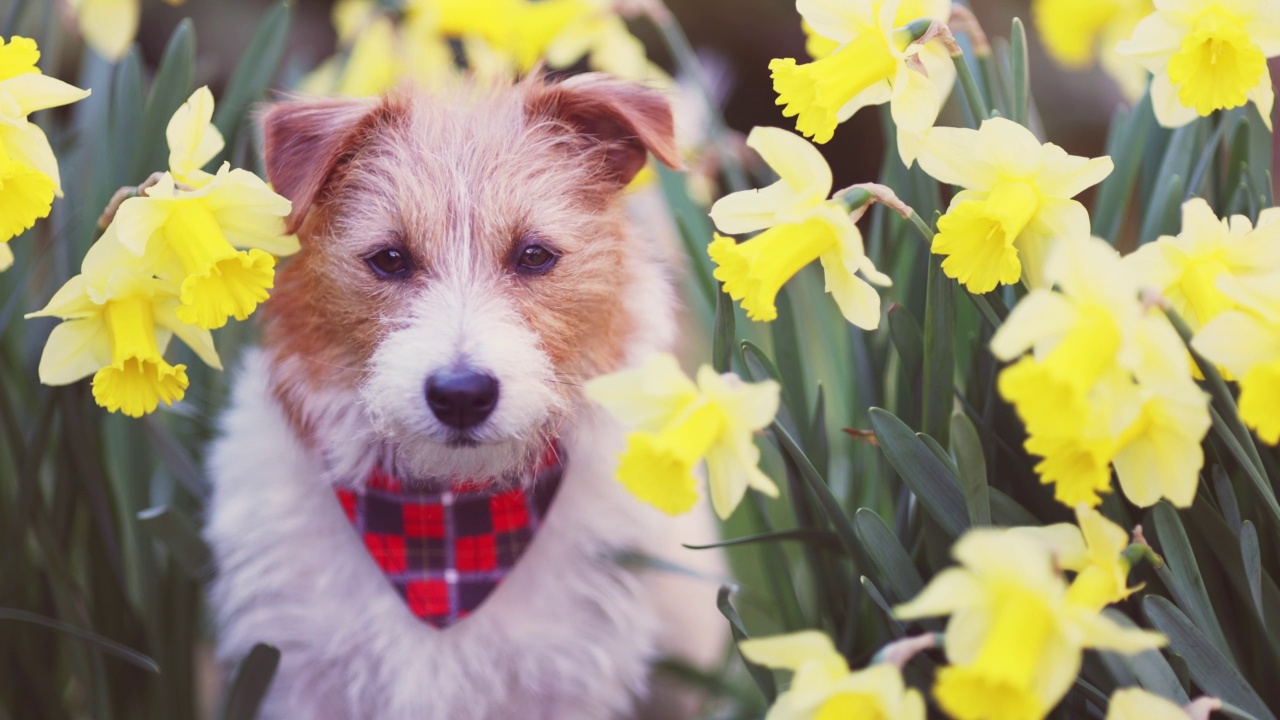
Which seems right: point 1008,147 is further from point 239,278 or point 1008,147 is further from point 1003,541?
point 239,278

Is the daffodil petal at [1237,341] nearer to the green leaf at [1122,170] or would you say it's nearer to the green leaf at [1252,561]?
the green leaf at [1252,561]

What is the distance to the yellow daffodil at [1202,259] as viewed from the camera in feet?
2.97

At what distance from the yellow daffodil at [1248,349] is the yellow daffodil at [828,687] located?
346 millimetres

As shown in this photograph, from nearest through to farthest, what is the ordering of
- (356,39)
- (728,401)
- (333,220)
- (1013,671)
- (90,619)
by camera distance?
(1013,671)
(728,401)
(333,220)
(90,619)
(356,39)

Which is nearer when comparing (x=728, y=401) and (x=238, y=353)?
Result: (x=728, y=401)

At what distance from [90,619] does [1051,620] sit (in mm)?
1290

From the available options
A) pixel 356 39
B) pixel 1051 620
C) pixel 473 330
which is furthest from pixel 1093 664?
pixel 356 39

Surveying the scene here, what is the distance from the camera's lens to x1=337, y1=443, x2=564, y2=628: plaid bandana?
1331 mm

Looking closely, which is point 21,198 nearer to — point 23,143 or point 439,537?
point 23,143

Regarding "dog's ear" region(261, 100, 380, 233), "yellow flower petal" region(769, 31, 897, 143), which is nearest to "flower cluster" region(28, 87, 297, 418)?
"dog's ear" region(261, 100, 380, 233)

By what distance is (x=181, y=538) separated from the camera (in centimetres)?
139

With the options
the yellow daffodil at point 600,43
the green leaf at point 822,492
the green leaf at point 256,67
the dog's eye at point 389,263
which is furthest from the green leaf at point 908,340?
the green leaf at point 256,67

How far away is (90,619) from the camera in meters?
1.50

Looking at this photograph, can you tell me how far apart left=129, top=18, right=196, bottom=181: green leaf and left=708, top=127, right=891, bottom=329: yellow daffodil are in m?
0.84
